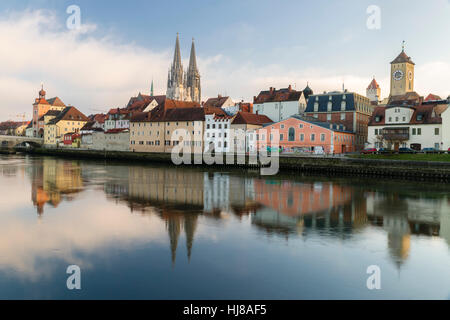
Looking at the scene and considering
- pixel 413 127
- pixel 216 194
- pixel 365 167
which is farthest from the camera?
pixel 413 127

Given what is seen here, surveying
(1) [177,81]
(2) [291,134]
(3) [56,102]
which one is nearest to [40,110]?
(3) [56,102]

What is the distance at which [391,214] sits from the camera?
63.1 feet

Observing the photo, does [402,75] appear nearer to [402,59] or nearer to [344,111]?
[402,59]

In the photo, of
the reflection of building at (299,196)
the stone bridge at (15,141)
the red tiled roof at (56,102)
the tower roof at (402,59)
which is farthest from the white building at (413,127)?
the red tiled roof at (56,102)

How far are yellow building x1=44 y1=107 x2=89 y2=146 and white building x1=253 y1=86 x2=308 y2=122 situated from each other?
Answer: 54.9m

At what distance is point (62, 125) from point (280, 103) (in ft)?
202

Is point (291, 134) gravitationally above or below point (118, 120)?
below

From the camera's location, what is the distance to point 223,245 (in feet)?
44.3

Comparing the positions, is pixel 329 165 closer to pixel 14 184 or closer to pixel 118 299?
pixel 14 184

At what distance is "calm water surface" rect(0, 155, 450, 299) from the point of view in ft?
32.5

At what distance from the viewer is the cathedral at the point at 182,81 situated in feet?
407

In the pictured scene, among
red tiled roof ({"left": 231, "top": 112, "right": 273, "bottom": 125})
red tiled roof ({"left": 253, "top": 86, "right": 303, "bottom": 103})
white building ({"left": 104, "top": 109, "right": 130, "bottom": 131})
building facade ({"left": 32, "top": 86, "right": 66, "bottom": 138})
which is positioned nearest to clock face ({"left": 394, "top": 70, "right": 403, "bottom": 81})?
red tiled roof ({"left": 253, "top": 86, "right": 303, "bottom": 103})

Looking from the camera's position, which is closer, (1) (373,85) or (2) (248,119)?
(2) (248,119)

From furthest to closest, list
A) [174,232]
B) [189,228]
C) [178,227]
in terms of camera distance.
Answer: [178,227] → [189,228] → [174,232]
